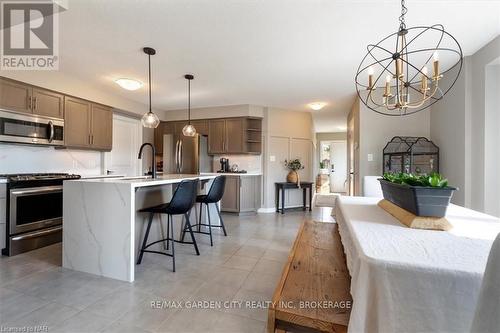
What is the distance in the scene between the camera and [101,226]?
2189 millimetres

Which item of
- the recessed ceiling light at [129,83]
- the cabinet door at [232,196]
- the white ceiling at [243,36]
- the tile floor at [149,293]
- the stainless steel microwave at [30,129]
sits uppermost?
the white ceiling at [243,36]

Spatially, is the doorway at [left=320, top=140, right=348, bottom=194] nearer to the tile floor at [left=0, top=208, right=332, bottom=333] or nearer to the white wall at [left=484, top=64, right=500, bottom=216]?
the white wall at [left=484, top=64, right=500, bottom=216]

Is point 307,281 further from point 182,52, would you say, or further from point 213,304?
point 182,52

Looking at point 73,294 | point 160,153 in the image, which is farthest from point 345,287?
point 160,153

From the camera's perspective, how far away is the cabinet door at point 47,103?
3.26 m

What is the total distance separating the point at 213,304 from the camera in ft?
5.90

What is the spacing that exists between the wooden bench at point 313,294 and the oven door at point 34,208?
10.7 feet

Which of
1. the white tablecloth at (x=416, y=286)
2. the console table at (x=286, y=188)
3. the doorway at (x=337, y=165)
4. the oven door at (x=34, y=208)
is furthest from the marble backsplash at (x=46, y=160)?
the doorway at (x=337, y=165)

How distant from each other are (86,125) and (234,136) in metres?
2.75

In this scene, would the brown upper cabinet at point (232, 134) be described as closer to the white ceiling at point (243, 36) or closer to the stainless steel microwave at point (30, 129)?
the white ceiling at point (243, 36)

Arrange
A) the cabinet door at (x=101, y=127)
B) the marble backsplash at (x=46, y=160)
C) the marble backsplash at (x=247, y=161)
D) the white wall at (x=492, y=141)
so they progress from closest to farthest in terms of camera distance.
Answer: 1. the white wall at (x=492, y=141)
2. the marble backsplash at (x=46, y=160)
3. the cabinet door at (x=101, y=127)
4. the marble backsplash at (x=247, y=161)

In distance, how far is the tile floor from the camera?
157 cm

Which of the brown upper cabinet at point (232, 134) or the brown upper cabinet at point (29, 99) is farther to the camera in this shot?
the brown upper cabinet at point (232, 134)

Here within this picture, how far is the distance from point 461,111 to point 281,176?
132 inches
